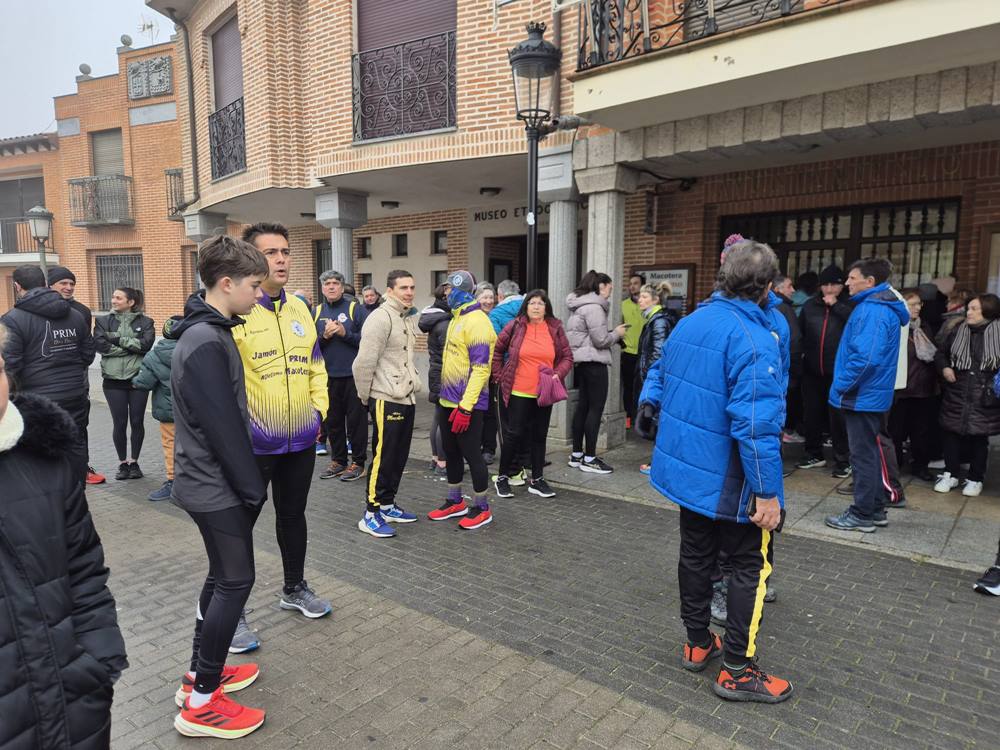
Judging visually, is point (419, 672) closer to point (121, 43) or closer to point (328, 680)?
point (328, 680)

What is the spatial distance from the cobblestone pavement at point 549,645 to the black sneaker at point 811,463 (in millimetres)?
2175

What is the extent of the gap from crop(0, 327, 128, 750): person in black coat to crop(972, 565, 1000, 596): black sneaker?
4.61 meters

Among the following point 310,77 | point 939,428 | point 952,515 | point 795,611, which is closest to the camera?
point 795,611

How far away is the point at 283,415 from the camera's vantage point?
3.31 metres

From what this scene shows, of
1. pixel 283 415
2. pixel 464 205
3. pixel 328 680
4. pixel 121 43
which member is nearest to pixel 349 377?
pixel 283 415

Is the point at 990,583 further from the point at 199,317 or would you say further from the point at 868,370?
the point at 199,317

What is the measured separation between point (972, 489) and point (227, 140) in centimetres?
1205

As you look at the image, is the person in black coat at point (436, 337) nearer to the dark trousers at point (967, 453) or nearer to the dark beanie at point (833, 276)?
the dark beanie at point (833, 276)

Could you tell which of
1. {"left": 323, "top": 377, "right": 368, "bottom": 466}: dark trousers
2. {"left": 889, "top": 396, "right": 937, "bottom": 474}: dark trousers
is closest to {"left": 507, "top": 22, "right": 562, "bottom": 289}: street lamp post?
{"left": 323, "top": 377, "right": 368, "bottom": 466}: dark trousers

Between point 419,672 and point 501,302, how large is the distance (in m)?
4.36

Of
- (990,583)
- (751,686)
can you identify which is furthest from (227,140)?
(990,583)

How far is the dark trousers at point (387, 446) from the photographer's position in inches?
193

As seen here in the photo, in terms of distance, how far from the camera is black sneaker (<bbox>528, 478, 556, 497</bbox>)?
600 cm

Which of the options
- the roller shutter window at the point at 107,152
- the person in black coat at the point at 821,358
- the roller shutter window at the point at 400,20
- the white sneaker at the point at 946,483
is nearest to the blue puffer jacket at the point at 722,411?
the person in black coat at the point at 821,358
